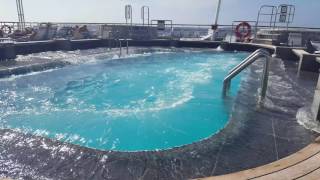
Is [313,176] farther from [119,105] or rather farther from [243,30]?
[243,30]

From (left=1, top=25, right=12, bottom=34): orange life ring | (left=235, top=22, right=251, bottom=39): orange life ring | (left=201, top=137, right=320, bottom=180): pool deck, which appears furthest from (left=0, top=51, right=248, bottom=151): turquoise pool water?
(left=1, top=25, right=12, bottom=34): orange life ring

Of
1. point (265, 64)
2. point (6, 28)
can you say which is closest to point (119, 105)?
point (265, 64)

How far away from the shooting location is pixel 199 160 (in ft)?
12.7

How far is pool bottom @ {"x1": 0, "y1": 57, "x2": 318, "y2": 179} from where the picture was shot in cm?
363

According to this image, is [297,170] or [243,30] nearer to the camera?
[297,170]

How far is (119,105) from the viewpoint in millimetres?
7949

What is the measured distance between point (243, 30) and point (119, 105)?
47.5 ft

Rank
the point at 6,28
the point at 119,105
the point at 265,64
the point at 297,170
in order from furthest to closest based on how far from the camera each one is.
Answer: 1. the point at 6,28
2. the point at 119,105
3. the point at 265,64
4. the point at 297,170

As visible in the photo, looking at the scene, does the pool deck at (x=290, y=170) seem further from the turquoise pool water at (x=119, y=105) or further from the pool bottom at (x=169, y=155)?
the turquoise pool water at (x=119, y=105)

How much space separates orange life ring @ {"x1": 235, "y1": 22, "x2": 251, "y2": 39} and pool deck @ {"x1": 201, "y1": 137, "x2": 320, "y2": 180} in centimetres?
1702

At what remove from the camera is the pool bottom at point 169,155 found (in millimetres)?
3631

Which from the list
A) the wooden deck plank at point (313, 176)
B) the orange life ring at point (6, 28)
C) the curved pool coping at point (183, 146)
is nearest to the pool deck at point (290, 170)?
the wooden deck plank at point (313, 176)

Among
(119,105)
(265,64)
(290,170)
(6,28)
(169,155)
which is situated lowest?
(119,105)

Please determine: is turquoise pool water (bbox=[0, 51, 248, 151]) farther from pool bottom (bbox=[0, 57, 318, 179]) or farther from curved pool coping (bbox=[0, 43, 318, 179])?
pool bottom (bbox=[0, 57, 318, 179])
